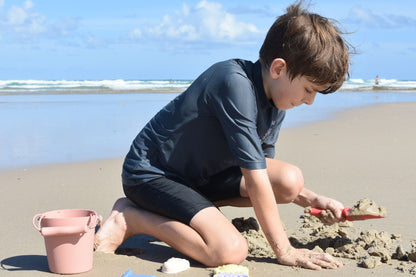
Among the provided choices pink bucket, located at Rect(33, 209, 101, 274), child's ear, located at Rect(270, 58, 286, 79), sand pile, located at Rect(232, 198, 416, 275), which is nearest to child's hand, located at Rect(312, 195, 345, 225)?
sand pile, located at Rect(232, 198, 416, 275)

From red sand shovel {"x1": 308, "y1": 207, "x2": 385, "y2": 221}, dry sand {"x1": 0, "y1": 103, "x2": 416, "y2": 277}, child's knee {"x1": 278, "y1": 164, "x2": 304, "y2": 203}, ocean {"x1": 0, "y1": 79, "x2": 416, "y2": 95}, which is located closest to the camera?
dry sand {"x1": 0, "y1": 103, "x2": 416, "y2": 277}

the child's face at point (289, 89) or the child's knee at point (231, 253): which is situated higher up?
the child's face at point (289, 89)

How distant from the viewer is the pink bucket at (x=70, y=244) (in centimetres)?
245

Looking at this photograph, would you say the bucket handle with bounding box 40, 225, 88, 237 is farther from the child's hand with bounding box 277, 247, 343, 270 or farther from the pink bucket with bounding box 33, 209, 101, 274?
the child's hand with bounding box 277, 247, 343, 270

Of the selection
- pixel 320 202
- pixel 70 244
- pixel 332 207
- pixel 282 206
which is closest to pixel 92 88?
pixel 282 206

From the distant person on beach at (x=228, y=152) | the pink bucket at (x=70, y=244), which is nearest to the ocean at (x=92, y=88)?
the distant person on beach at (x=228, y=152)

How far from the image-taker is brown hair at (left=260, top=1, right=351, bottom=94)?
7.93 feet

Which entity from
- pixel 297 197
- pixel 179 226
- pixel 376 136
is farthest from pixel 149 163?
pixel 376 136

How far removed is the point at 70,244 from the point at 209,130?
0.91 meters

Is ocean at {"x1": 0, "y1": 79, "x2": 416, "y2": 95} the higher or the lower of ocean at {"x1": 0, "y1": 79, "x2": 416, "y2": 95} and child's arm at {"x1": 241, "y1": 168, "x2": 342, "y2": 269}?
the lower

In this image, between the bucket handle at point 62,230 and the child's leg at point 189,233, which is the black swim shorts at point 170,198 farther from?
the bucket handle at point 62,230

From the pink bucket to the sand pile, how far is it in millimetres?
898

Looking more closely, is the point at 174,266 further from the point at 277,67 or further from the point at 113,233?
the point at 277,67

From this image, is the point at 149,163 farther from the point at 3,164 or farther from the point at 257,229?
the point at 3,164
